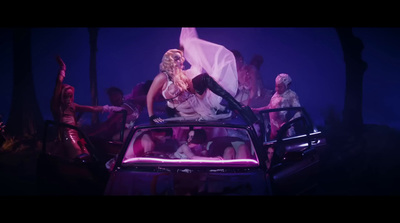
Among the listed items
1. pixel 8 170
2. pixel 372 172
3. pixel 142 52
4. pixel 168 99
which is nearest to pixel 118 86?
pixel 142 52

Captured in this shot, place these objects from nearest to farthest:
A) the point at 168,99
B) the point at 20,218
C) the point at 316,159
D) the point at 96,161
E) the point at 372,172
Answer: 1. the point at 96,161
2. the point at 20,218
3. the point at 316,159
4. the point at 168,99
5. the point at 372,172

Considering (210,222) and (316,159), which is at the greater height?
(316,159)

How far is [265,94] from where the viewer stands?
546cm

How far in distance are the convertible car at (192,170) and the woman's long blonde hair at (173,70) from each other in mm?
1528

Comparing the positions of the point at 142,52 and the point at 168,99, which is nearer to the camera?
the point at 168,99

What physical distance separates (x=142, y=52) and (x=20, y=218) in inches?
127

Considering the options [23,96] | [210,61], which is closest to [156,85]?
[210,61]

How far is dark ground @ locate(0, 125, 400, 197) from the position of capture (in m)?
4.90

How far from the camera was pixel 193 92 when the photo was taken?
5.01m

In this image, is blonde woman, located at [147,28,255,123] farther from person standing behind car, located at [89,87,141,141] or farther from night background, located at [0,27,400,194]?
person standing behind car, located at [89,87,141,141]

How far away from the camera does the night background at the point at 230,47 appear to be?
17.6 feet

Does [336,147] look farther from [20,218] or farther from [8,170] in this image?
[8,170]

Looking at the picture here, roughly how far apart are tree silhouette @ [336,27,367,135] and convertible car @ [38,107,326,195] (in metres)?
2.81

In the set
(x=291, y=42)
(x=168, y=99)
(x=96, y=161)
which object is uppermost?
(x=291, y=42)
